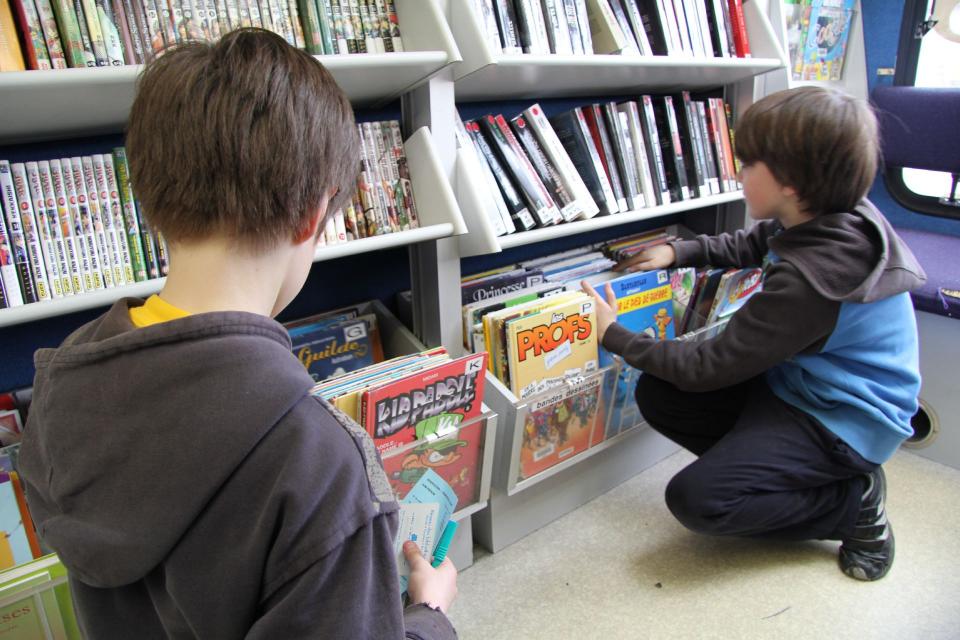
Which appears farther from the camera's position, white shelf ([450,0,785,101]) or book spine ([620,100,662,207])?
book spine ([620,100,662,207])

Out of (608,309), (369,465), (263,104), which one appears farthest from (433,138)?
(369,465)

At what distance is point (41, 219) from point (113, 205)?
0.35 ft

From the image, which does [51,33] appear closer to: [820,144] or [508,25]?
[508,25]

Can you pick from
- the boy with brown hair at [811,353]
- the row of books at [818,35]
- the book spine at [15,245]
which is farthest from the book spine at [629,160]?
the book spine at [15,245]

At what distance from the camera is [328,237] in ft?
3.96

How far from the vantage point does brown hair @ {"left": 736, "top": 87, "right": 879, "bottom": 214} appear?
1322mm

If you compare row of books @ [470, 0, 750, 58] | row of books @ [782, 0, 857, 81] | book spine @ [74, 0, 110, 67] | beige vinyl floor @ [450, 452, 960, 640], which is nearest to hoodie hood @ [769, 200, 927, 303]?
row of books @ [470, 0, 750, 58]

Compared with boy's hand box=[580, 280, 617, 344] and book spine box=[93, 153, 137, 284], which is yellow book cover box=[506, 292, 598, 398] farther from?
book spine box=[93, 153, 137, 284]

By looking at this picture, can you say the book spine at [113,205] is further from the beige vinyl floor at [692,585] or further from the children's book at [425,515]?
the beige vinyl floor at [692,585]

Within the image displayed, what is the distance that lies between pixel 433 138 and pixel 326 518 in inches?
37.8

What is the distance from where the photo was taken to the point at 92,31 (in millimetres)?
974

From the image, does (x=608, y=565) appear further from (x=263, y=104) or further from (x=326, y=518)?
Answer: (x=263, y=104)

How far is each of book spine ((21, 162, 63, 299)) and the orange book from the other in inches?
6.2

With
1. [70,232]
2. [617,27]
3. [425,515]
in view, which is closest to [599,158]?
[617,27]
